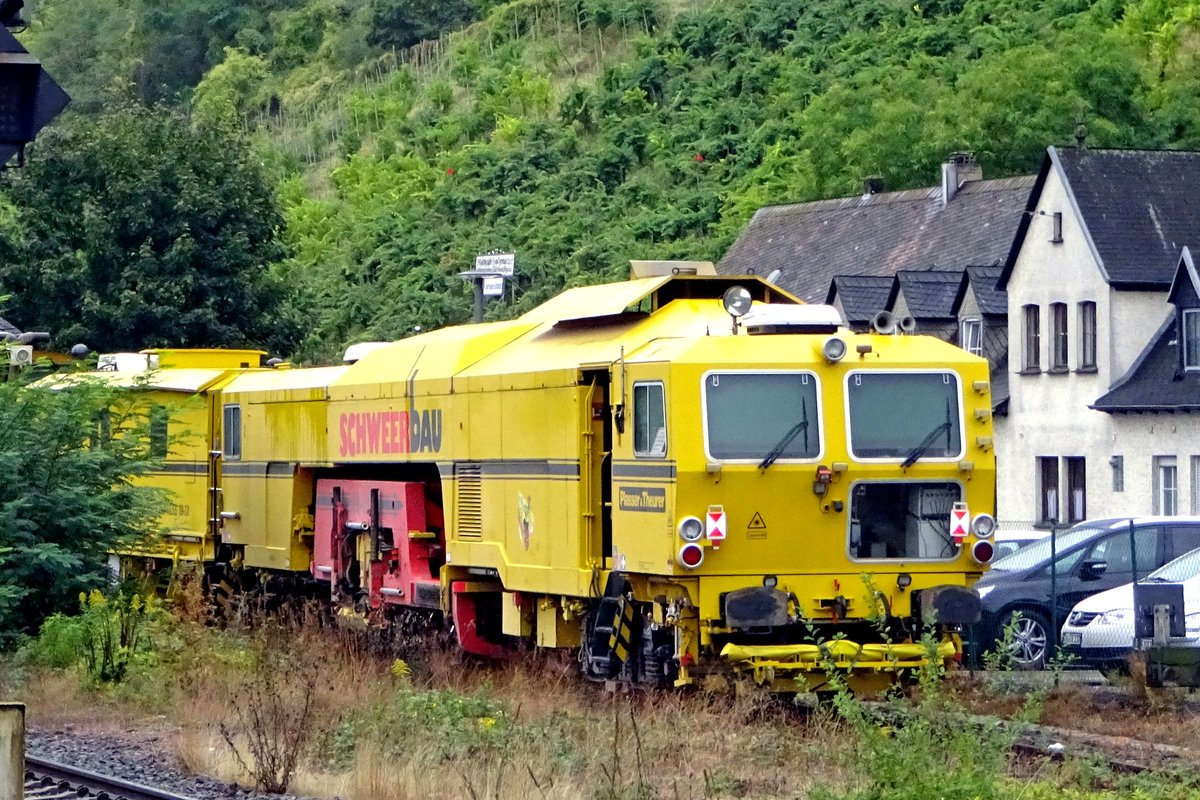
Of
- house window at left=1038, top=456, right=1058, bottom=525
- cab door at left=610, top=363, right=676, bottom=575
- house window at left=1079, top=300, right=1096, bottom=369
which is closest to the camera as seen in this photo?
cab door at left=610, top=363, right=676, bottom=575

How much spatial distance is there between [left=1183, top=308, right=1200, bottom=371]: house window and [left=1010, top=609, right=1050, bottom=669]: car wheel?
52.5ft

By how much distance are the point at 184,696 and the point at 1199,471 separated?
2225 centimetres

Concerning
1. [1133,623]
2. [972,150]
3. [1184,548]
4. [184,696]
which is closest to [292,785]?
[184,696]

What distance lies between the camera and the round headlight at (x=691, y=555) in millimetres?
14727

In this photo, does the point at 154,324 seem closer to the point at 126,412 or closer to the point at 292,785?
the point at 126,412

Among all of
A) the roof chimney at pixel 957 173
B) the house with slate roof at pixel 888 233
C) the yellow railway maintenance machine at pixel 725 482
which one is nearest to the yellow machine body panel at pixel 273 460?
Answer: the yellow railway maintenance machine at pixel 725 482

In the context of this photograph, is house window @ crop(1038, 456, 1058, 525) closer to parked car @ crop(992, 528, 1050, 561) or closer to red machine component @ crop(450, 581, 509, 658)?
parked car @ crop(992, 528, 1050, 561)

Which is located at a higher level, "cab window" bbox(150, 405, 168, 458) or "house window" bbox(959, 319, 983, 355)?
"house window" bbox(959, 319, 983, 355)

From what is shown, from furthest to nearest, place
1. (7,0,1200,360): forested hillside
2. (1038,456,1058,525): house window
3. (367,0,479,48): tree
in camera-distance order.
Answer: (367,0,479,48): tree < (7,0,1200,360): forested hillside < (1038,456,1058,525): house window

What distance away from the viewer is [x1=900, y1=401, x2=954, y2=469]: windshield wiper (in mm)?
15336

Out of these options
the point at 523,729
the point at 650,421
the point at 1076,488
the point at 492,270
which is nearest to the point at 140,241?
the point at 492,270

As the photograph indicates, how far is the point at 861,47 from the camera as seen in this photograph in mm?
64688

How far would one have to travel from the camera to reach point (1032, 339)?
1560 inches

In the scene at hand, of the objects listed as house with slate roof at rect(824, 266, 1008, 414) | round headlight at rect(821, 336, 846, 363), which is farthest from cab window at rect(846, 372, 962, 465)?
house with slate roof at rect(824, 266, 1008, 414)
